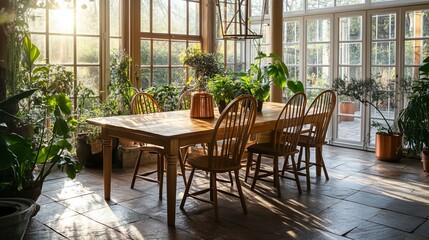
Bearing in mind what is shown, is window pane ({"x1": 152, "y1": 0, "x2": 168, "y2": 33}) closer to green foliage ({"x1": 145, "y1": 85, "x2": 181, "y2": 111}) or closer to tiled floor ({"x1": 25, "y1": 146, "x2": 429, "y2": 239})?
green foliage ({"x1": 145, "y1": 85, "x2": 181, "y2": 111})

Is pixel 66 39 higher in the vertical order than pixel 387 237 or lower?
higher

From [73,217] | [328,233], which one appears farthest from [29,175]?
[328,233]

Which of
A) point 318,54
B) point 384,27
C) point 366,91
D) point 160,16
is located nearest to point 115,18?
point 160,16

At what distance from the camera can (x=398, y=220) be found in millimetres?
3500

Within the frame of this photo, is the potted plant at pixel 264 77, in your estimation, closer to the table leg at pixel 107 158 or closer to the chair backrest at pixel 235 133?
the chair backrest at pixel 235 133

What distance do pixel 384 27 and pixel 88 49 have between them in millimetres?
3794

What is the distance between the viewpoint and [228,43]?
7191 millimetres

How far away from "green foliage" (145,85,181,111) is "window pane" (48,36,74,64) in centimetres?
103

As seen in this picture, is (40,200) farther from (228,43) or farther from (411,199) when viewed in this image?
(228,43)

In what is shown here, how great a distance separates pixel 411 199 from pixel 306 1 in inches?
146

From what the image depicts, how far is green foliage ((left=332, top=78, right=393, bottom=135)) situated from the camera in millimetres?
5973

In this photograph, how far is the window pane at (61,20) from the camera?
525 cm

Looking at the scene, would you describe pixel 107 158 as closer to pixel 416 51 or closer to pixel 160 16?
pixel 160 16

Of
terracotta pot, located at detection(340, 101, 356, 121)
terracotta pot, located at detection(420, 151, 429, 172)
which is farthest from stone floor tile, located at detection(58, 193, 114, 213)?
terracotta pot, located at detection(340, 101, 356, 121)
